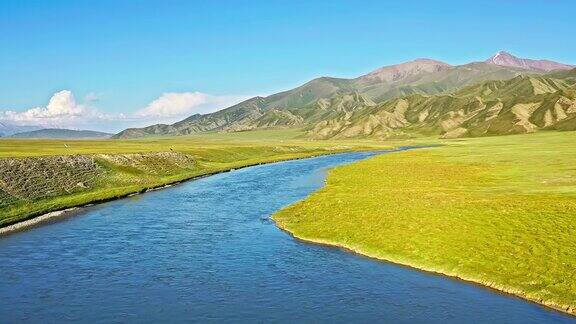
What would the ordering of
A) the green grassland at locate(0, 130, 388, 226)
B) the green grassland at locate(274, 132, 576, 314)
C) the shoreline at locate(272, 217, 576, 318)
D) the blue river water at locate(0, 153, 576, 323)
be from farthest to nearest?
the green grassland at locate(0, 130, 388, 226) → the green grassland at locate(274, 132, 576, 314) → the shoreline at locate(272, 217, 576, 318) → the blue river water at locate(0, 153, 576, 323)

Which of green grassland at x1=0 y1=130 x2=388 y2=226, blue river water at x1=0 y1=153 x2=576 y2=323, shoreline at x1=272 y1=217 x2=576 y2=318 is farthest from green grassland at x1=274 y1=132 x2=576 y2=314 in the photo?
green grassland at x1=0 y1=130 x2=388 y2=226

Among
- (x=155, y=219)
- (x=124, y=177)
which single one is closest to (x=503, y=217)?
(x=155, y=219)

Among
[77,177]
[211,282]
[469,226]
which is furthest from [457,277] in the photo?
[77,177]

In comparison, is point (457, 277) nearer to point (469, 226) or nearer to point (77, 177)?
point (469, 226)

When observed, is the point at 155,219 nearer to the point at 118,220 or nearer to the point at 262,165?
the point at 118,220

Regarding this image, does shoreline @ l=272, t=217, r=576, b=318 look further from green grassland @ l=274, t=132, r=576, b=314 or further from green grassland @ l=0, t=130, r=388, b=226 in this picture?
green grassland @ l=0, t=130, r=388, b=226
